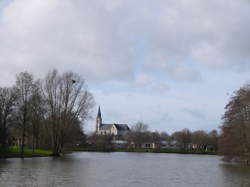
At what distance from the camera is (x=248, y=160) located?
161ft

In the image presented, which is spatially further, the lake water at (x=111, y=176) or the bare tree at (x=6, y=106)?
the bare tree at (x=6, y=106)

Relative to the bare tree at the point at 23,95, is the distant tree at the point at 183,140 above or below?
below

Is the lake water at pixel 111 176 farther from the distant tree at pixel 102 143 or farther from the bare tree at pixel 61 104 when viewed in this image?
the distant tree at pixel 102 143

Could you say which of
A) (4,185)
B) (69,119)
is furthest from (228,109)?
(4,185)

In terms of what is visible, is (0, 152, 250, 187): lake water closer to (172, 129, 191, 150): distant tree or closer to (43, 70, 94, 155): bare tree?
(43, 70, 94, 155): bare tree

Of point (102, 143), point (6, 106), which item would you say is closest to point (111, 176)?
point (6, 106)

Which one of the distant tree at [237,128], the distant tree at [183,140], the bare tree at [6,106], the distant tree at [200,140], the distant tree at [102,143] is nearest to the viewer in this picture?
the distant tree at [237,128]

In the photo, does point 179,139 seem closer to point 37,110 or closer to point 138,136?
point 138,136

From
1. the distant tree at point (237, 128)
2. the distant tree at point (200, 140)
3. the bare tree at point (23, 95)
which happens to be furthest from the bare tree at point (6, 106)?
the distant tree at point (200, 140)

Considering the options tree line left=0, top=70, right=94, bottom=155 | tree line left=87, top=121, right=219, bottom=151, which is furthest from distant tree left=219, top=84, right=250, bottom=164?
tree line left=87, top=121, right=219, bottom=151

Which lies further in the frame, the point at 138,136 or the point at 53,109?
the point at 138,136

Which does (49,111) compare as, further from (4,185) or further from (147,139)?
(147,139)

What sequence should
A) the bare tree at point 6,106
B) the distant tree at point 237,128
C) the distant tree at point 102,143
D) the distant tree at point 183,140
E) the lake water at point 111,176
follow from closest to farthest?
the lake water at point 111,176 < the distant tree at point 237,128 < the bare tree at point 6,106 < the distant tree at point 102,143 < the distant tree at point 183,140

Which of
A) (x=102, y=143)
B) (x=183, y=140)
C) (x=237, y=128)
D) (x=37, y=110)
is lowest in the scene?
(x=102, y=143)
